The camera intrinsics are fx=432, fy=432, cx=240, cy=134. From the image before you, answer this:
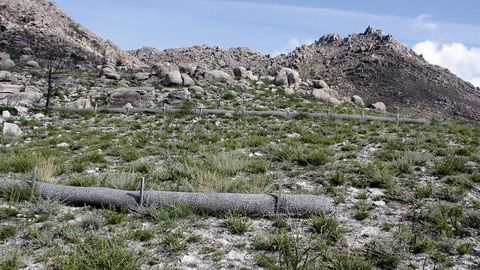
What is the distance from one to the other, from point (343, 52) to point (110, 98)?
7987 cm

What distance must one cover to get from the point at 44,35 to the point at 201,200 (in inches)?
1827

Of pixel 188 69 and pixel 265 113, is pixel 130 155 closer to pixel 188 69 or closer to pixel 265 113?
pixel 265 113

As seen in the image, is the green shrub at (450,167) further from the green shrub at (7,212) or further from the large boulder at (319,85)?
the large boulder at (319,85)

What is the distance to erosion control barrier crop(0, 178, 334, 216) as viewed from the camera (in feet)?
23.3

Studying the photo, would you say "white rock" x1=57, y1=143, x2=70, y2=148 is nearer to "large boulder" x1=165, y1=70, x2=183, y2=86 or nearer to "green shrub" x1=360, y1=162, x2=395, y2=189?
"green shrub" x1=360, y1=162, x2=395, y2=189

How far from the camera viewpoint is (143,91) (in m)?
23.1

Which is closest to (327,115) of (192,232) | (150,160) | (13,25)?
(150,160)

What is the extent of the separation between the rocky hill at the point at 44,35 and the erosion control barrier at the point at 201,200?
104 ft

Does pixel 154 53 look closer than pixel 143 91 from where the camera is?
No

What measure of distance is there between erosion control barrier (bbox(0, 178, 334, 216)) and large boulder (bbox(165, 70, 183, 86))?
753 inches

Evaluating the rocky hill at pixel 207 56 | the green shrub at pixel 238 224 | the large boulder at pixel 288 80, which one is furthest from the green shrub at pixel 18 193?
the rocky hill at pixel 207 56

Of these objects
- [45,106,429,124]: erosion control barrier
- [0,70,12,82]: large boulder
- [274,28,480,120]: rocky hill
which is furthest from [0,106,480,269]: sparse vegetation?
[274,28,480,120]: rocky hill

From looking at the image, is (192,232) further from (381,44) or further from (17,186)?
(381,44)

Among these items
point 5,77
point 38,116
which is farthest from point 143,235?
point 5,77
